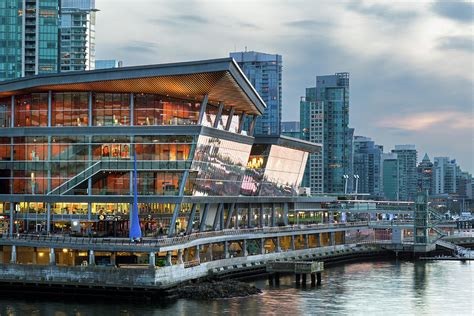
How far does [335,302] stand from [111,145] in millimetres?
33461

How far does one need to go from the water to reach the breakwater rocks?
1503 millimetres

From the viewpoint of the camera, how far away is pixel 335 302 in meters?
90.6

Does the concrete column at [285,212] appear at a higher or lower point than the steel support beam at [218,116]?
lower

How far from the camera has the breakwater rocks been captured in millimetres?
89500

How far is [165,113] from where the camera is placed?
107312 mm

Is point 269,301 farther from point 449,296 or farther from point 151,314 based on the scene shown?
point 449,296

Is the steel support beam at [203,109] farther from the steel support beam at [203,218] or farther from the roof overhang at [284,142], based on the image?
the roof overhang at [284,142]

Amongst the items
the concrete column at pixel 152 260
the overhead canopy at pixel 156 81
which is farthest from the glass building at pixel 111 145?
the concrete column at pixel 152 260

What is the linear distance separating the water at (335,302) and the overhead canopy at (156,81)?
78.5 feet

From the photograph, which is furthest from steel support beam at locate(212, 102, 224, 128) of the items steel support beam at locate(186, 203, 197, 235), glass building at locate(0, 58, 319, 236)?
steel support beam at locate(186, 203, 197, 235)

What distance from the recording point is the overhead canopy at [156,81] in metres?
102

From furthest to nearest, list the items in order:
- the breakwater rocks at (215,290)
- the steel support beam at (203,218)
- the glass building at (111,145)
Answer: the steel support beam at (203,218) → the glass building at (111,145) → the breakwater rocks at (215,290)

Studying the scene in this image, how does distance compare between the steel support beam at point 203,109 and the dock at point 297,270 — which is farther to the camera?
the steel support beam at point 203,109

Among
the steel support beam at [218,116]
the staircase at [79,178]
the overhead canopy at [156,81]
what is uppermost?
the overhead canopy at [156,81]
